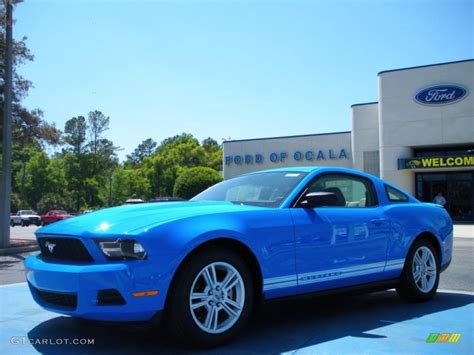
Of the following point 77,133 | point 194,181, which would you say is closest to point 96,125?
point 77,133

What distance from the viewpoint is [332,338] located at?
4.33 m

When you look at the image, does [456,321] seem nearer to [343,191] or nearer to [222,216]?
[343,191]

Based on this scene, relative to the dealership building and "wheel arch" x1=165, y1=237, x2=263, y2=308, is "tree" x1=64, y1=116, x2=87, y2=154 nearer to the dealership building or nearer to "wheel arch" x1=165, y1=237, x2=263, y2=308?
the dealership building

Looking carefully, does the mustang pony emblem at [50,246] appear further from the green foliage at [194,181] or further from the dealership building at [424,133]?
the green foliage at [194,181]

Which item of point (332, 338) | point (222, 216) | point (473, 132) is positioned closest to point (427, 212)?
point (332, 338)

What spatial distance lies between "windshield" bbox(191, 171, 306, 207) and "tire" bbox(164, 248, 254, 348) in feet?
2.79

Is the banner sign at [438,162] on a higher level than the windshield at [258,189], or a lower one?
higher

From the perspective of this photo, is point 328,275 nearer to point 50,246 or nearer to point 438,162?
point 50,246

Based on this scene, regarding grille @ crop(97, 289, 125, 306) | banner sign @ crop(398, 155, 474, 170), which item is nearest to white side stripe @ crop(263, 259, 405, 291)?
grille @ crop(97, 289, 125, 306)

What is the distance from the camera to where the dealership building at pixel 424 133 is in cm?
3005

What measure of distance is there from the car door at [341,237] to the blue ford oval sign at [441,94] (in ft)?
89.8

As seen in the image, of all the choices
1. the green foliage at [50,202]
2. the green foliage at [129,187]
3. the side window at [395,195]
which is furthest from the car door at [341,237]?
the green foliage at [129,187]

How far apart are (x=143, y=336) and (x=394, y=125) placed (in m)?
30.0

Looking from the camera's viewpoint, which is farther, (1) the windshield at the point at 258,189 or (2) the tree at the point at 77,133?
(2) the tree at the point at 77,133
